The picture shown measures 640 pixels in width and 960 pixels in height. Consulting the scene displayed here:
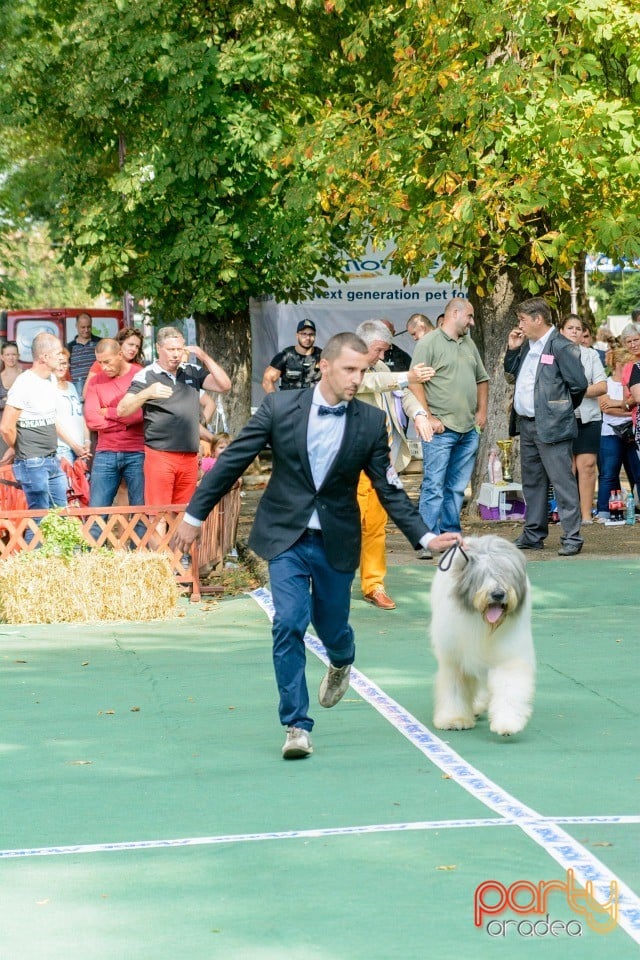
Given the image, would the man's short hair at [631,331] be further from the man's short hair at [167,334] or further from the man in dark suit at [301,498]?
the man in dark suit at [301,498]

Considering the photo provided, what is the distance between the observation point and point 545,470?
14.1 m

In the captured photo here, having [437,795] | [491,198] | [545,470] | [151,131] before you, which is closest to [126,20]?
[151,131]

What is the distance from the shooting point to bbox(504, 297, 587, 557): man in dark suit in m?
13.8

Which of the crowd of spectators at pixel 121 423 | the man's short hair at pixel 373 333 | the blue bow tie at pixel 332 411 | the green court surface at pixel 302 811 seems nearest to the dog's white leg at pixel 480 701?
the green court surface at pixel 302 811

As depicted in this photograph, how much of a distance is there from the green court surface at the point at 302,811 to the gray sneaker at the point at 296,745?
63 mm

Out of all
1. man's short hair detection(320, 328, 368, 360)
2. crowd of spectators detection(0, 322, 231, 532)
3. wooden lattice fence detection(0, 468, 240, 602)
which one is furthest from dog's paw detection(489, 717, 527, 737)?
crowd of spectators detection(0, 322, 231, 532)

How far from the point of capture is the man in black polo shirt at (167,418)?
40.5 feet

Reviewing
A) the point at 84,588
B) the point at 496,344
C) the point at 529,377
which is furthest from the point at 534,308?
the point at 84,588

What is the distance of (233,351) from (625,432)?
766cm

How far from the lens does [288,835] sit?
597 cm

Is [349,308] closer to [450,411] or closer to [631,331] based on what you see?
[631,331]

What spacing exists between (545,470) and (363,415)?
707cm

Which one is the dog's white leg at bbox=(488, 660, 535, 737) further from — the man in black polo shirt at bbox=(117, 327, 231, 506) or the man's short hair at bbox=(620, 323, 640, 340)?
the man's short hair at bbox=(620, 323, 640, 340)

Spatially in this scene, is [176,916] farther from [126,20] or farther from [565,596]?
[126,20]
